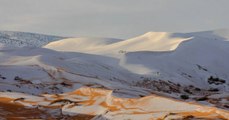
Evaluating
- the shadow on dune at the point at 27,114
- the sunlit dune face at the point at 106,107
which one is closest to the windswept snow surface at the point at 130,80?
the sunlit dune face at the point at 106,107

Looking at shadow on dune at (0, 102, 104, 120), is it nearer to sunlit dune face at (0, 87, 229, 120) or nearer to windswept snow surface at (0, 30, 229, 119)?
sunlit dune face at (0, 87, 229, 120)

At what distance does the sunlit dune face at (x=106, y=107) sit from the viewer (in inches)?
615

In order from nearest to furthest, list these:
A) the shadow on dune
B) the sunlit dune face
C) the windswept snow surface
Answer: the sunlit dune face < the shadow on dune < the windswept snow surface

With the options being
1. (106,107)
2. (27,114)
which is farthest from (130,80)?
(27,114)

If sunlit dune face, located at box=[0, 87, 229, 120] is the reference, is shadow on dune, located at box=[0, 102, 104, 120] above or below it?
below

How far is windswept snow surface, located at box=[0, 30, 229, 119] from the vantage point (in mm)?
17391

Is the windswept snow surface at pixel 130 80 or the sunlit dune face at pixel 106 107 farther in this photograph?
the windswept snow surface at pixel 130 80

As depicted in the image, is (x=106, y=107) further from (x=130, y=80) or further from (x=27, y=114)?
(x=130, y=80)

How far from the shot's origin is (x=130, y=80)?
4622 cm

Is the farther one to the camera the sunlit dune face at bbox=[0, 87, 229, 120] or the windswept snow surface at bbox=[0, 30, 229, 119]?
the windswept snow surface at bbox=[0, 30, 229, 119]

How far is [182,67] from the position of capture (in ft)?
203

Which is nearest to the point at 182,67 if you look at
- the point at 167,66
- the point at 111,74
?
the point at 167,66

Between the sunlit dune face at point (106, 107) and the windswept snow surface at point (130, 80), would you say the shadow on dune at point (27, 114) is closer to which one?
the sunlit dune face at point (106, 107)

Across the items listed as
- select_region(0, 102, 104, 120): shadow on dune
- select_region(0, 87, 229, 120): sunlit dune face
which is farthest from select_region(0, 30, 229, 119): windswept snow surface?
select_region(0, 102, 104, 120): shadow on dune
